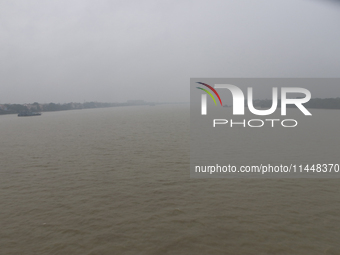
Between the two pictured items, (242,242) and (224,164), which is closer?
(242,242)

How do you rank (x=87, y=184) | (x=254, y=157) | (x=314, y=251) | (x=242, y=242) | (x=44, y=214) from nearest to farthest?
1. (x=314, y=251)
2. (x=242, y=242)
3. (x=44, y=214)
4. (x=87, y=184)
5. (x=254, y=157)

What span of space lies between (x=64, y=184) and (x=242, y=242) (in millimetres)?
6963

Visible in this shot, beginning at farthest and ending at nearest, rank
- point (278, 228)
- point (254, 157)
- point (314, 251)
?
point (254, 157), point (278, 228), point (314, 251)

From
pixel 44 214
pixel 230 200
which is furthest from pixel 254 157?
pixel 44 214

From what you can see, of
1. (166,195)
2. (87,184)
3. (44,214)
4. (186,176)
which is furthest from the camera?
(186,176)

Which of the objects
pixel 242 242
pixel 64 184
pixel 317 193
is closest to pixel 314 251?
pixel 242 242

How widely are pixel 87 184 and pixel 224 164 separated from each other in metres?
6.57

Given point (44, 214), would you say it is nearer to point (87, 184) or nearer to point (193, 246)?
point (87, 184)

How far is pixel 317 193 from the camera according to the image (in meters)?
7.90

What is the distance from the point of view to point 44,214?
6828 millimetres

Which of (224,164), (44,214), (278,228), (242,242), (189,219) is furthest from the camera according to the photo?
(224,164)

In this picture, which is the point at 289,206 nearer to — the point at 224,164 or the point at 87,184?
the point at 224,164

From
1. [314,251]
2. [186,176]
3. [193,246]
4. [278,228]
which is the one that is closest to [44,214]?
[193,246]

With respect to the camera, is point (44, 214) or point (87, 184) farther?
point (87, 184)
